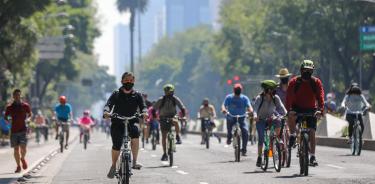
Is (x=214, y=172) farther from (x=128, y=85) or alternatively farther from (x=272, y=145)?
(x=128, y=85)

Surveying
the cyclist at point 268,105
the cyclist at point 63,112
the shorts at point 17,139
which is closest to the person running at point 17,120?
the shorts at point 17,139

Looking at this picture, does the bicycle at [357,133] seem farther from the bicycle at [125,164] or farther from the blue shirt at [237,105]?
the bicycle at [125,164]

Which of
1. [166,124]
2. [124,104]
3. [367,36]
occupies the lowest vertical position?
[166,124]

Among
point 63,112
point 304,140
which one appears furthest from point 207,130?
point 304,140

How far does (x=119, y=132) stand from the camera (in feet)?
59.2

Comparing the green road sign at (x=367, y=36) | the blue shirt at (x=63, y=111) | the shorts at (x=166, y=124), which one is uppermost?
the green road sign at (x=367, y=36)

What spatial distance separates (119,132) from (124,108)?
411 mm

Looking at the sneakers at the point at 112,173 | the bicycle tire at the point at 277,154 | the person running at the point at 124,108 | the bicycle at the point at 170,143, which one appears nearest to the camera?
the sneakers at the point at 112,173

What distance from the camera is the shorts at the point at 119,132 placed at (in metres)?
18.0

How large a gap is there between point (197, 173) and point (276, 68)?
70.4 meters

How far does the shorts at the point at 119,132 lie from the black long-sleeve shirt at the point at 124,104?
16 cm

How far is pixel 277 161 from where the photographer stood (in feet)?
70.8

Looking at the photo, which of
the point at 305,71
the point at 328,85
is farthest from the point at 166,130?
the point at 328,85

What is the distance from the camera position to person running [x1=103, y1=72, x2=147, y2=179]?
17.9 metres
